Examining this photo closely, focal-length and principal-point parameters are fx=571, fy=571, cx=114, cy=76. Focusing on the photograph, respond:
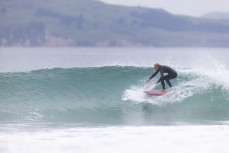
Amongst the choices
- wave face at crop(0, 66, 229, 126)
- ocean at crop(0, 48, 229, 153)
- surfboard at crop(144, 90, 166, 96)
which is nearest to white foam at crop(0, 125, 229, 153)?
ocean at crop(0, 48, 229, 153)

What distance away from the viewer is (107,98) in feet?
78.3

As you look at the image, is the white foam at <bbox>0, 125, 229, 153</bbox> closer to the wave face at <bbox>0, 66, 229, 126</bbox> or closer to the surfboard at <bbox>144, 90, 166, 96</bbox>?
the wave face at <bbox>0, 66, 229, 126</bbox>

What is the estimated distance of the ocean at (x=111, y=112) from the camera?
14867mm

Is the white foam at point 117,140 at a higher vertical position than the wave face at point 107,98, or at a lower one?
lower

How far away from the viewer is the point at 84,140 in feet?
50.1

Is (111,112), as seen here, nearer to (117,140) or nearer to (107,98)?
(107,98)

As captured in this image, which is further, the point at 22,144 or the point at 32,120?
the point at 32,120

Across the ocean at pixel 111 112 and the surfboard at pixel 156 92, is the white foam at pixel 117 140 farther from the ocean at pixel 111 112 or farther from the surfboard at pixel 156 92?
the surfboard at pixel 156 92

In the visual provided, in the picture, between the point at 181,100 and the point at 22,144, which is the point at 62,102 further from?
the point at 22,144

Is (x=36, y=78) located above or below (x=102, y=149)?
above

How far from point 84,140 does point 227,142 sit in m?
3.81

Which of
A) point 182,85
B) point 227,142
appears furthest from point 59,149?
point 182,85

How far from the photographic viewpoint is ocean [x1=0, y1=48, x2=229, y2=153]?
48.8ft

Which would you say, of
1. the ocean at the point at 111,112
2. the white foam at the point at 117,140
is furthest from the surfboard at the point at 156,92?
the white foam at the point at 117,140
